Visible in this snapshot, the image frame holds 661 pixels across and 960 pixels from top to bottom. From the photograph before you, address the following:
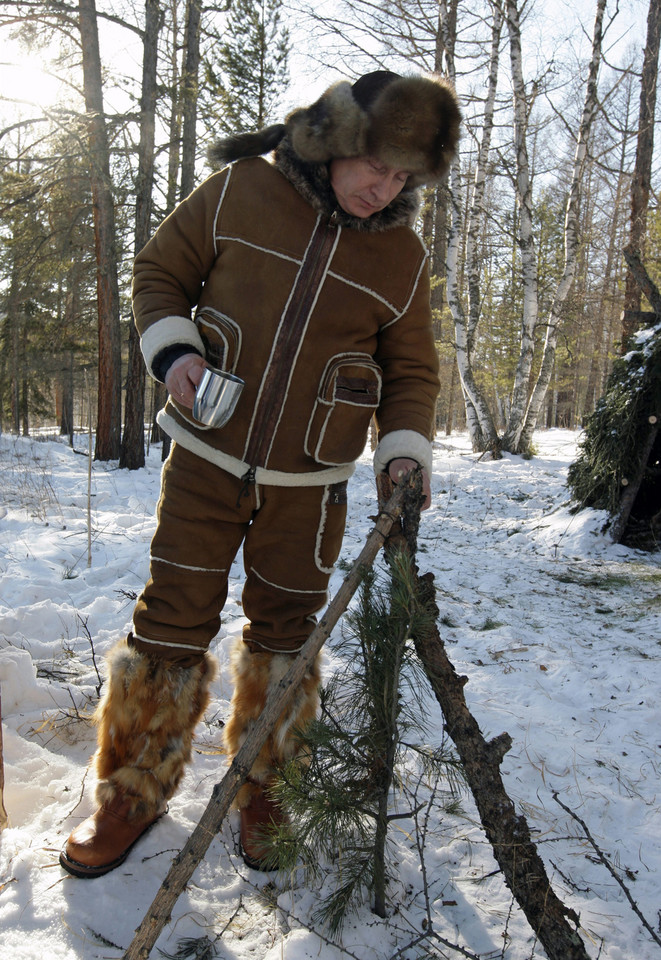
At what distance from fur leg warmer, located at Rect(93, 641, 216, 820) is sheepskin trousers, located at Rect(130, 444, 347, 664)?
70mm

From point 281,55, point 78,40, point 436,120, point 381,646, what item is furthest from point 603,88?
point 381,646

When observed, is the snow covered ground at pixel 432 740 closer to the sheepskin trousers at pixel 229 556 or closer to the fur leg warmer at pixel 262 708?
the fur leg warmer at pixel 262 708

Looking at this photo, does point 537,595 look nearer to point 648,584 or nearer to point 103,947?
point 648,584

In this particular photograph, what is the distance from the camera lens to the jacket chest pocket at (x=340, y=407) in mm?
1760

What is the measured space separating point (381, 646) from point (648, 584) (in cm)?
395

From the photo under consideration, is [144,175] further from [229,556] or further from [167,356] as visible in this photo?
[229,556]

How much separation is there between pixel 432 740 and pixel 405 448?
4.33 ft

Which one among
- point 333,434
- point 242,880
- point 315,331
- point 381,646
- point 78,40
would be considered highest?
point 78,40

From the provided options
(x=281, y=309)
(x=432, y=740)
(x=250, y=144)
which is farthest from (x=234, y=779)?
(x=250, y=144)

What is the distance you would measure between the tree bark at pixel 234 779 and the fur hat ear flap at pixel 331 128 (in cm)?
99

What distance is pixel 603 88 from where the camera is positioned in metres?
16.3

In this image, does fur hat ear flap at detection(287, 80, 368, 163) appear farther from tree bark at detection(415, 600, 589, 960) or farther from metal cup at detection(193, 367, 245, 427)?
tree bark at detection(415, 600, 589, 960)

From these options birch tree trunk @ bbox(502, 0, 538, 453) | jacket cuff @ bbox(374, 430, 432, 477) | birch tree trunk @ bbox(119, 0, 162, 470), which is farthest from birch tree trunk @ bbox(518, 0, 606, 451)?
jacket cuff @ bbox(374, 430, 432, 477)

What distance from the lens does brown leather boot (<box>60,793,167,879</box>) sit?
5.32ft
